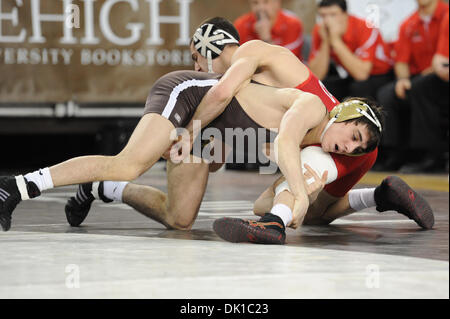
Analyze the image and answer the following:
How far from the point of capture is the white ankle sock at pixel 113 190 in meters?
3.43

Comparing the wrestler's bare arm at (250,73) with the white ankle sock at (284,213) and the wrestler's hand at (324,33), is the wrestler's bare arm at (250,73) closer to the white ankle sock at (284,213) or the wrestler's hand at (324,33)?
the white ankle sock at (284,213)

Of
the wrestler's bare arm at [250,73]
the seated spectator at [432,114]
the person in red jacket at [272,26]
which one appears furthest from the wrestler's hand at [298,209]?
the person in red jacket at [272,26]

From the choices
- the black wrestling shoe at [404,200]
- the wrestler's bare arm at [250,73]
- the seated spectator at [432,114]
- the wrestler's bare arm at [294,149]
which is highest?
the wrestler's bare arm at [250,73]

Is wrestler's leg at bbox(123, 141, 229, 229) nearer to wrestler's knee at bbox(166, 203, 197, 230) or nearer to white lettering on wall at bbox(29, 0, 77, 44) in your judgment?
wrestler's knee at bbox(166, 203, 197, 230)

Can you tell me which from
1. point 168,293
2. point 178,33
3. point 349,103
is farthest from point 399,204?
point 178,33

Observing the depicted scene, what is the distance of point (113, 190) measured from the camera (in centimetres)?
345

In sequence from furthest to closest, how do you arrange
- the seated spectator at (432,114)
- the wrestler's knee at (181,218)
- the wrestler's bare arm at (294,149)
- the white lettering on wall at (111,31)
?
the white lettering on wall at (111,31), the seated spectator at (432,114), the wrestler's knee at (181,218), the wrestler's bare arm at (294,149)

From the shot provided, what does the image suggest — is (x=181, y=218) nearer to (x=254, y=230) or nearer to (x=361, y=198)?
(x=254, y=230)

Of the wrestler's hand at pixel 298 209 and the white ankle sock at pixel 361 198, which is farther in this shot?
the white ankle sock at pixel 361 198

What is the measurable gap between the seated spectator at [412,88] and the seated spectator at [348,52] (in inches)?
6.7

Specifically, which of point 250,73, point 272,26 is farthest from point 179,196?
point 272,26

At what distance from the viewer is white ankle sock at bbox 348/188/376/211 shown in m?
3.43

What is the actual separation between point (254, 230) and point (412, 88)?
3.91m

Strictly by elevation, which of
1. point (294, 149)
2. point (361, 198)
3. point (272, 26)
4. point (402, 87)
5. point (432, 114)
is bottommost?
point (432, 114)
